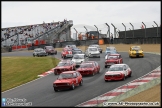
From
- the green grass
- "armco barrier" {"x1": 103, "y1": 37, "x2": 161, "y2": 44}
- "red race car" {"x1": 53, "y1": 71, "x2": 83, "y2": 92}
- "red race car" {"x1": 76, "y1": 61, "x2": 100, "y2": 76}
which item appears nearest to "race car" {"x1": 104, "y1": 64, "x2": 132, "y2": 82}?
"red race car" {"x1": 53, "y1": 71, "x2": 83, "y2": 92}

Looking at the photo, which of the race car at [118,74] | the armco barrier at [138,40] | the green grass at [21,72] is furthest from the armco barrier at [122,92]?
the armco barrier at [138,40]

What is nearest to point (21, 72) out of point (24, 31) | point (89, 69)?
point (89, 69)

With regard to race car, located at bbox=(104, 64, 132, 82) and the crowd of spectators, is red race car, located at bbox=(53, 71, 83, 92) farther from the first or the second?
the crowd of spectators

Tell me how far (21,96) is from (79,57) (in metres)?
14.7

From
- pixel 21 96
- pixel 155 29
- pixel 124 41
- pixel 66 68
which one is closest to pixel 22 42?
pixel 124 41

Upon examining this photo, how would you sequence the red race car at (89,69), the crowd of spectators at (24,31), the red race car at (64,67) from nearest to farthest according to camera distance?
the red race car at (89,69)
the red race car at (64,67)
the crowd of spectators at (24,31)

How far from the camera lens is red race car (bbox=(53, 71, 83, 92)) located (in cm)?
2077

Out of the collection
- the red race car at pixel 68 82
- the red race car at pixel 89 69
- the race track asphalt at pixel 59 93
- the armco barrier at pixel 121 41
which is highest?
the armco barrier at pixel 121 41

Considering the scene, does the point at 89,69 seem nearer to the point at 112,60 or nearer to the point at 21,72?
the point at 112,60

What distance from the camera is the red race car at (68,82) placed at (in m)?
20.8

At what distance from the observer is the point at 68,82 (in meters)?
20.8

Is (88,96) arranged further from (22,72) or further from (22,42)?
(22,42)

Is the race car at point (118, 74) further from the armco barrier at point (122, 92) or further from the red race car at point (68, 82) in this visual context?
the armco barrier at point (122, 92)

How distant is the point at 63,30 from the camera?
69438 mm
